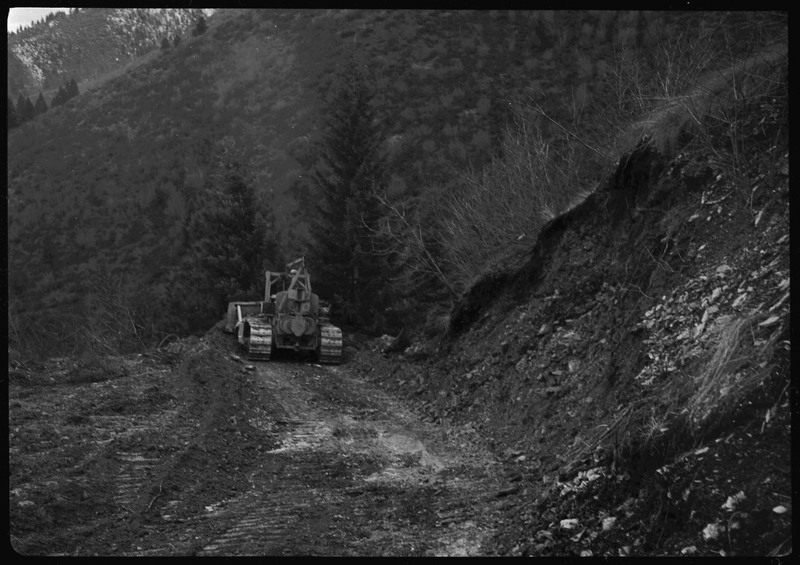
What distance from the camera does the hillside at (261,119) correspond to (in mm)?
39656

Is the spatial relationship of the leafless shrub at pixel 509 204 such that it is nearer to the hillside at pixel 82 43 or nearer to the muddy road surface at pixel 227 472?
the muddy road surface at pixel 227 472

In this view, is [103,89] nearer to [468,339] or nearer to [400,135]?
[400,135]

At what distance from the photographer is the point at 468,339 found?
13438 millimetres

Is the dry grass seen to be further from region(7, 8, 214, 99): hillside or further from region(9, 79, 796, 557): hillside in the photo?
region(7, 8, 214, 99): hillside

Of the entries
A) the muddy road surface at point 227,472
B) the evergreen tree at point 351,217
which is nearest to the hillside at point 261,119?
the evergreen tree at point 351,217

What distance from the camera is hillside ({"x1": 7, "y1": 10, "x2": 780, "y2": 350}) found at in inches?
1561

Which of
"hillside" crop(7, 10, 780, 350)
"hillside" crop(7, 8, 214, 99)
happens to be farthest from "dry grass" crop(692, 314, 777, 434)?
"hillside" crop(7, 8, 214, 99)

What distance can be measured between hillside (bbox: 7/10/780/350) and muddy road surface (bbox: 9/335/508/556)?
67.6 feet

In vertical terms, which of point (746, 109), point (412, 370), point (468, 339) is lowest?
point (412, 370)

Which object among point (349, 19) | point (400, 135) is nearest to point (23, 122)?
point (349, 19)

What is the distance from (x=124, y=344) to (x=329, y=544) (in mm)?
21888

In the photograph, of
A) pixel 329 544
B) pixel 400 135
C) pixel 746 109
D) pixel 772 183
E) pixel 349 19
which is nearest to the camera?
pixel 329 544

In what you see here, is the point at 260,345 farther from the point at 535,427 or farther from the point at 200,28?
the point at 200,28

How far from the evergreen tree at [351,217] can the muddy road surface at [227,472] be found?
42.5 ft
